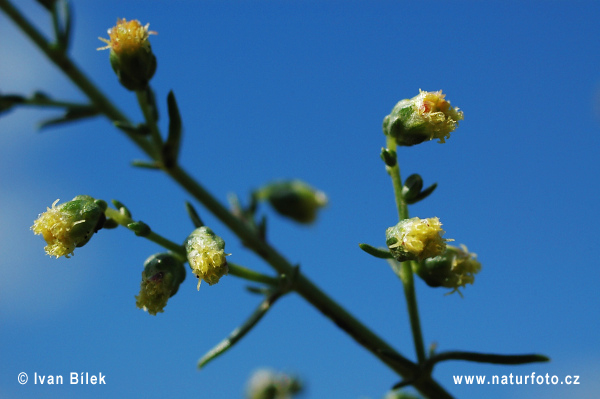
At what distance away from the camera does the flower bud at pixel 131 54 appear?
2746 mm

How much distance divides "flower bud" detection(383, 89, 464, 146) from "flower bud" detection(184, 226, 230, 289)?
938 mm

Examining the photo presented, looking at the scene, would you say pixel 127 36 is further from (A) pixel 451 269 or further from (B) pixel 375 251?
(A) pixel 451 269

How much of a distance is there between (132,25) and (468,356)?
2.15 meters

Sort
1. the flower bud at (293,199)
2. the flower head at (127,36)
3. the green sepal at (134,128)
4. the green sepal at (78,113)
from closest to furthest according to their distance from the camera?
the green sepal at (134,128) → the flower head at (127,36) → the green sepal at (78,113) → the flower bud at (293,199)

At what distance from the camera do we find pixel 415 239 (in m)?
2.26

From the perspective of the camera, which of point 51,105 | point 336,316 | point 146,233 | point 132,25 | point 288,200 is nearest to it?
point 146,233

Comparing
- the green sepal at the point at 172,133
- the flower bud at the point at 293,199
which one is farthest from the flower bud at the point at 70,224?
the flower bud at the point at 293,199

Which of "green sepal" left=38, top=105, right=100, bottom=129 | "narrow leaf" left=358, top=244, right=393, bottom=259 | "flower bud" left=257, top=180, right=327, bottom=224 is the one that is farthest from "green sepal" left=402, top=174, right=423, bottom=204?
"flower bud" left=257, top=180, right=327, bottom=224

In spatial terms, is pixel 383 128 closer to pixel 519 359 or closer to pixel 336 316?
pixel 336 316

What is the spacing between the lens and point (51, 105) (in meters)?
3.01

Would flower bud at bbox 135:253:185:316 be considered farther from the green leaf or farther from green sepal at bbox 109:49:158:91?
green sepal at bbox 109:49:158:91

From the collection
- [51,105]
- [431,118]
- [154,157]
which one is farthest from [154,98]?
[431,118]

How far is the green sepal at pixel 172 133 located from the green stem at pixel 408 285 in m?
1.01

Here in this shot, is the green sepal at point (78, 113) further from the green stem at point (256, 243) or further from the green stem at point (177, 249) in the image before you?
the green stem at point (177, 249)
